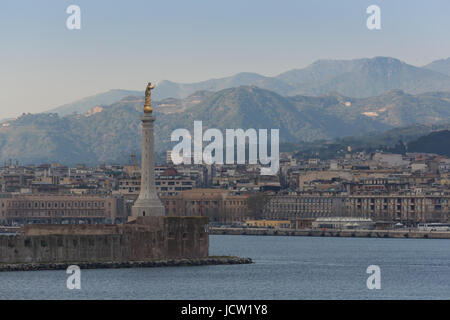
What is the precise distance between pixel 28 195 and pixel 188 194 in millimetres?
18965

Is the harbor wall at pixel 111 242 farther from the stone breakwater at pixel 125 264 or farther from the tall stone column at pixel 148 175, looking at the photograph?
the tall stone column at pixel 148 175

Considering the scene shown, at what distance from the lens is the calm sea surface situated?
198 feet

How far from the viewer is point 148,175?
7375cm

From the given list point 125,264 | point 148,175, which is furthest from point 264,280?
point 148,175

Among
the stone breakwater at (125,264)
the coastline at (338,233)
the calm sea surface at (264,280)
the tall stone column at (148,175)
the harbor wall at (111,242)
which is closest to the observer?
the calm sea surface at (264,280)

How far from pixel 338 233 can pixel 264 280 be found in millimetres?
69307

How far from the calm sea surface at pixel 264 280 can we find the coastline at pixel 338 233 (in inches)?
1565

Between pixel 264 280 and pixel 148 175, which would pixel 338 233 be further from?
pixel 264 280

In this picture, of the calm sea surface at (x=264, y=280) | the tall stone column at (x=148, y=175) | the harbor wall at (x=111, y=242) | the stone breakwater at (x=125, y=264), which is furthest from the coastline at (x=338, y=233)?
the tall stone column at (x=148, y=175)

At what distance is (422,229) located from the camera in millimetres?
140000

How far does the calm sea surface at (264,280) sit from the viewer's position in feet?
198

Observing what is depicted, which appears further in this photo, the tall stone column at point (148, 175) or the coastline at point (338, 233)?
the coastline at point (338, 233)
